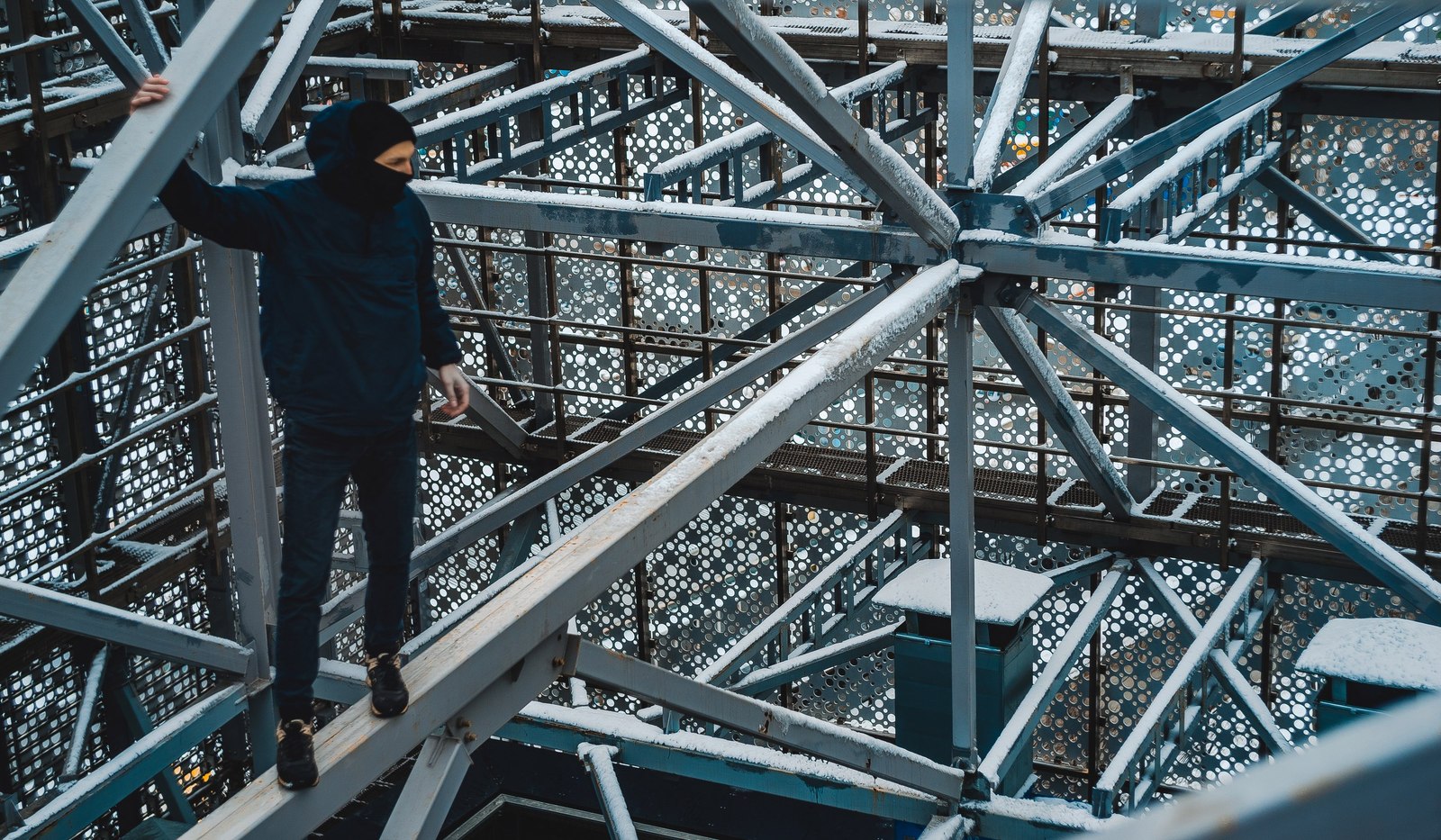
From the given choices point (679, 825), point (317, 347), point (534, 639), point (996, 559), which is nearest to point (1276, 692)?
point (996, 559)

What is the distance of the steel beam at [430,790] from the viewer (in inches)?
165

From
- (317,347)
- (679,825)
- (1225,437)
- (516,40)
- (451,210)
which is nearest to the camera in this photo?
(317,347)

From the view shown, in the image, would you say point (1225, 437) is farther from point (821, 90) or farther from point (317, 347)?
point (317, 347)

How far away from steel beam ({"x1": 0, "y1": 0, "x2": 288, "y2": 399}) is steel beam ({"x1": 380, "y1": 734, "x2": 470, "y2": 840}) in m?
1.47

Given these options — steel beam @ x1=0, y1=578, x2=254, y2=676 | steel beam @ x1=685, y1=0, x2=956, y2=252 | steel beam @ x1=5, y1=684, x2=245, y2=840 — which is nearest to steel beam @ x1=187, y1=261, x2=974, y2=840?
steel beam @ x1=685, y1=0, x2=956, y2=252

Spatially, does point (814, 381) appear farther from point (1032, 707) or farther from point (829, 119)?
point (1032, 707)

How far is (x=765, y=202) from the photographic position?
33.2ft

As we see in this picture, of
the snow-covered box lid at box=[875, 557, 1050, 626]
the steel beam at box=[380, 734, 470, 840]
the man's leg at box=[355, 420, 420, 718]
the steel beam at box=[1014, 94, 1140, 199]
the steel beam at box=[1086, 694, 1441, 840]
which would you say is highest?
the steel beam at box=[1086, 694, 1441, 840]

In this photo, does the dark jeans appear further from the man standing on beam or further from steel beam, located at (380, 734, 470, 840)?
steel beam, located at (380, 734, 470, 840)

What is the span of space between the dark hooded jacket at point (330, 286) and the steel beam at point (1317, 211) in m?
6.24

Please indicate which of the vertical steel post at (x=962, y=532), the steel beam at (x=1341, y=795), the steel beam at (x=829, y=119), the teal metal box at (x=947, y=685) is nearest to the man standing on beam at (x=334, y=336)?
the steel beam at (x=829, y=119)

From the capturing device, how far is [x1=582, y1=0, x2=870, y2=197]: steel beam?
21.7 ft

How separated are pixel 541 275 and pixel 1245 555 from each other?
15.8 feet

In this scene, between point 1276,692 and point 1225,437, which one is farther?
point 1276,692
